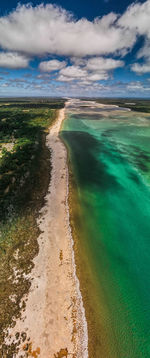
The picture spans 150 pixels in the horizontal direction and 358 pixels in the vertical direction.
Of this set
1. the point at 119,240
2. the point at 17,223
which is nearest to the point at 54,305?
the point at 119,240

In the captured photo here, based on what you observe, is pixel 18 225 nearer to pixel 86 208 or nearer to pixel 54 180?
pixel 86 208

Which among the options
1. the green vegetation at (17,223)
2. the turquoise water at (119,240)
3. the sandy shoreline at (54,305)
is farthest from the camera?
the green vegetation at (17,223)

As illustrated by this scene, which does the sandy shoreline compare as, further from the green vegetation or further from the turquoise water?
the turquoise water

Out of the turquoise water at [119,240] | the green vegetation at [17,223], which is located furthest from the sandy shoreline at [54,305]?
the turquoise water at [119,240]

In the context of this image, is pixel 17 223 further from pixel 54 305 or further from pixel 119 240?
pixel 119 240

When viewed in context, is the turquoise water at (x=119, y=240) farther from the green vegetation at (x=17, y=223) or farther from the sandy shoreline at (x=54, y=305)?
the green vegetation at (x=17, y=223)

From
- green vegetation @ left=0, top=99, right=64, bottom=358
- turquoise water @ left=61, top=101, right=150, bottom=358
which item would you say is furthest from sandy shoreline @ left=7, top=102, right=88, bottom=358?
turquoise water @ left=61, top=101, right=150, bottom=358
